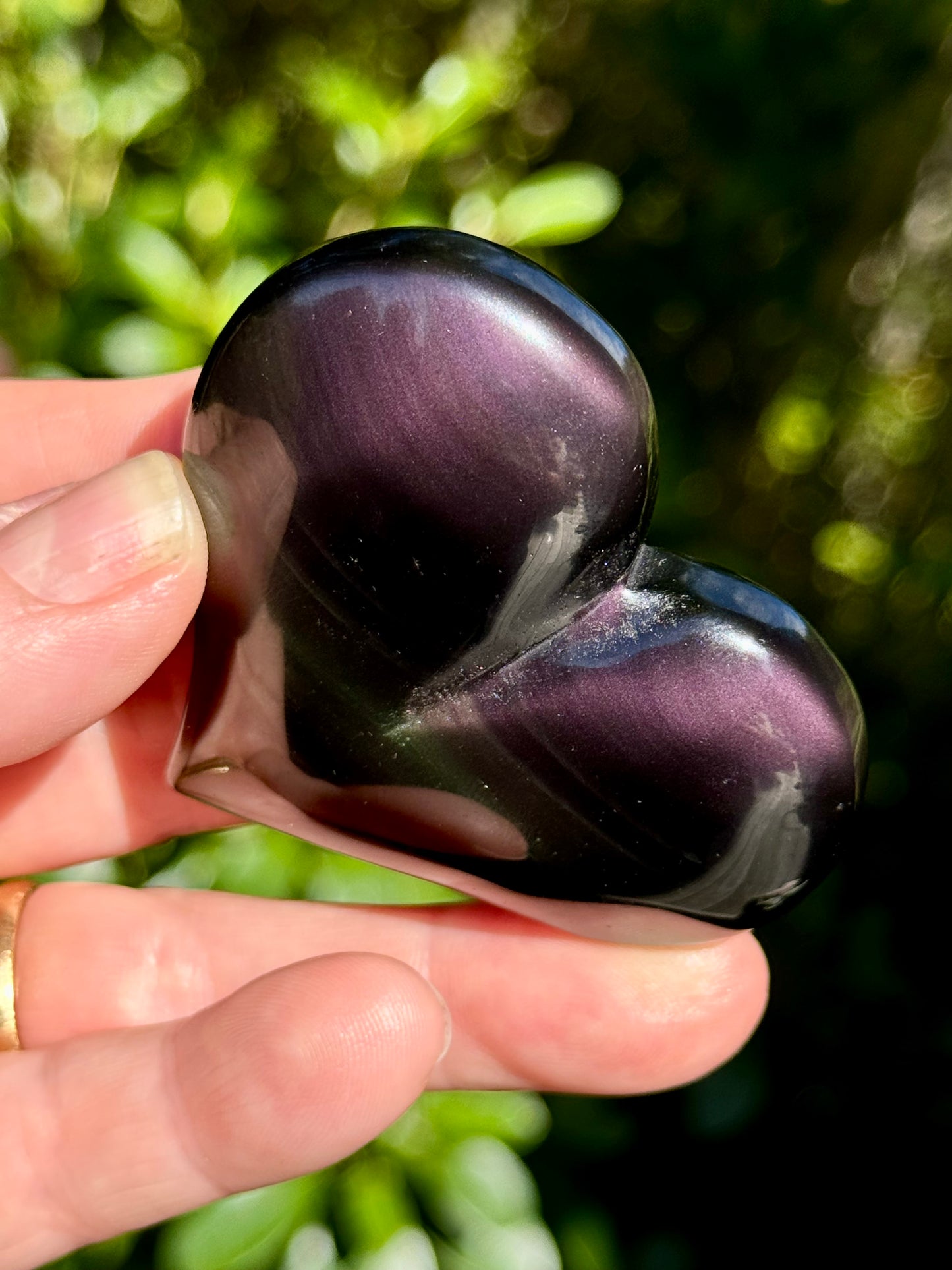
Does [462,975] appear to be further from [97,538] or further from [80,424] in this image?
[80,424]

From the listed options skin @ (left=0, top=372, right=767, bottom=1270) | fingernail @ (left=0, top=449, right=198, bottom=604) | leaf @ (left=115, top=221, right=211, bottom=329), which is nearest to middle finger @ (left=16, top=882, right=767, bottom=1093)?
skin @ (left=0, top=372, right=767, bottom=1270)

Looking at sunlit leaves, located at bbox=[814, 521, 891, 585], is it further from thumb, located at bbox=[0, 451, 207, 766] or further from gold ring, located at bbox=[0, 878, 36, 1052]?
gold ring, located at bbox=[0, 878, 36, 1052]

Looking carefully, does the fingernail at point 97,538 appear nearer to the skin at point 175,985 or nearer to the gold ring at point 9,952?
the skin at point 175,985

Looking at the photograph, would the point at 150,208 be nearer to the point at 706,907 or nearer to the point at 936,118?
the point at 706,907

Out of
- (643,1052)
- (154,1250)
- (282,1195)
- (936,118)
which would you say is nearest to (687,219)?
(936,118)

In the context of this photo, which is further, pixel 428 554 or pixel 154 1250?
pixel 154 1250

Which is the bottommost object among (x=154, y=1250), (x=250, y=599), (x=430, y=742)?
(x=154, y=1250)

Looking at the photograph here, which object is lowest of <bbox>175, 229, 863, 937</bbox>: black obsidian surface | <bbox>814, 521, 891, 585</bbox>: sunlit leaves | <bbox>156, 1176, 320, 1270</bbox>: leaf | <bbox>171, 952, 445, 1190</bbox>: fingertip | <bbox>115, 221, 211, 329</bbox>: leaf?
<bbox>156, 1176, 320, 1270</bbox>: leaf
